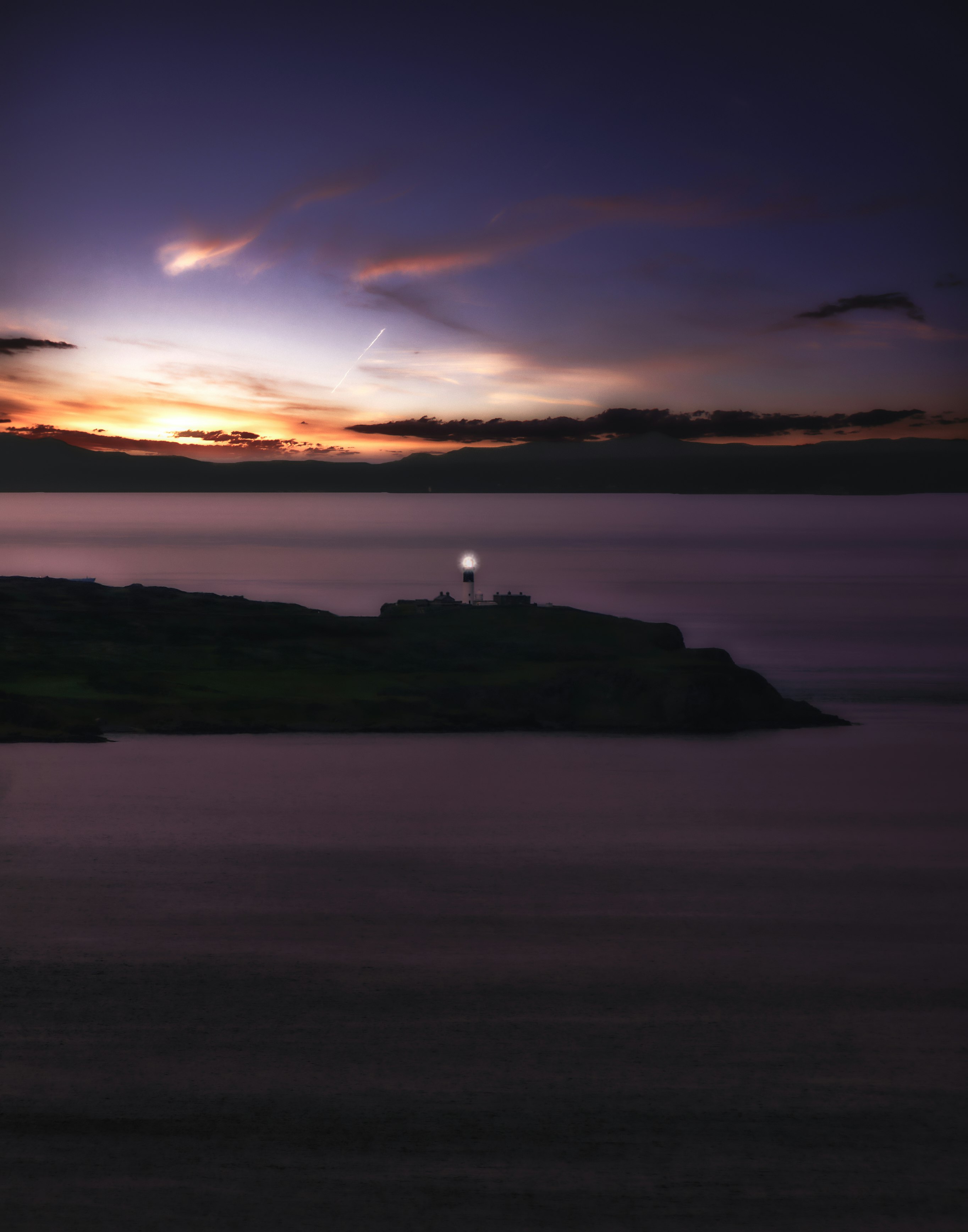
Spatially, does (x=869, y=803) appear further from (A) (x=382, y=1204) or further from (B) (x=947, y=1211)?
(A) (x=382, y=1204)

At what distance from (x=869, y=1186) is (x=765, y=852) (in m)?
15.5

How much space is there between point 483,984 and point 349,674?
26312 millimetres

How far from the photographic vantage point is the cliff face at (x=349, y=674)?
37.8m

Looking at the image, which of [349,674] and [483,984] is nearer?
[483,984]

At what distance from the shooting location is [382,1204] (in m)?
11.0

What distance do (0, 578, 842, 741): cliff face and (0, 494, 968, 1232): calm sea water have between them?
61.8 inches

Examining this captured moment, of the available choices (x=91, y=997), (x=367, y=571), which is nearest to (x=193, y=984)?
(x=91, y=997)

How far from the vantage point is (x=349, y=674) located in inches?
1692

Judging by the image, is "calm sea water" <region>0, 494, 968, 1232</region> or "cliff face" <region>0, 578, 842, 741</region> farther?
"cliff face" <region>0, 578, 842, 741</region>

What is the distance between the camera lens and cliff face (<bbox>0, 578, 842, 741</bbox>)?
37.8 metres

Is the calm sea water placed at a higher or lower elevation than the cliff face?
lower

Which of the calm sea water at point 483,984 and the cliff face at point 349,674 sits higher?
the cliff face at point 349,674

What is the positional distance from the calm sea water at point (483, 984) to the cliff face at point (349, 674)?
5.15 feet

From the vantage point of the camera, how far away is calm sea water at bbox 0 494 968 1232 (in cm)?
1147
